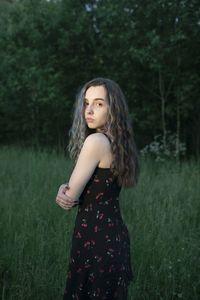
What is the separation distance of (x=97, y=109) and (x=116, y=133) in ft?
0.55

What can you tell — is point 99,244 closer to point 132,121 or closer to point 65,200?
point 65,200

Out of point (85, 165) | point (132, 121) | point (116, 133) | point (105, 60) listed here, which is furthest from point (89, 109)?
point (105, 60)

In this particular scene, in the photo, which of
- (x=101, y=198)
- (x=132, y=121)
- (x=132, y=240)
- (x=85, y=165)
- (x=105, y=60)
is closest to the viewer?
(x=85, y=165)

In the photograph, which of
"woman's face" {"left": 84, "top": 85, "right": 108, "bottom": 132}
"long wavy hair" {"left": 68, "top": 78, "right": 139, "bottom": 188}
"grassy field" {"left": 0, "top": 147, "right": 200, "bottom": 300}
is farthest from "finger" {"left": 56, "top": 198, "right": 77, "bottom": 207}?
"grassy field" {"left": 0, "top": 147, "right": 200, "bottom": 300}

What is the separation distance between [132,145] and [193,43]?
9.87m

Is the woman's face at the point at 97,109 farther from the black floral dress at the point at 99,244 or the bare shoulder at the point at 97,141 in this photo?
the black floral dress at the point at 99,244

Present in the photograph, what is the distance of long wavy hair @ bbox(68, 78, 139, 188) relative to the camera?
2.54m

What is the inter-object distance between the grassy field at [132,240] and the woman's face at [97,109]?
1.71m

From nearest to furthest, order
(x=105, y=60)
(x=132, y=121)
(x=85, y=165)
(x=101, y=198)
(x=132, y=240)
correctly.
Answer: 1. (x=85, y=165)
2. (x=101, y=198)
3. (x=132, y=240)
4. (x=132, y=121)
5. (x=105, y=60)

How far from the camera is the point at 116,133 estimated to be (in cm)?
257

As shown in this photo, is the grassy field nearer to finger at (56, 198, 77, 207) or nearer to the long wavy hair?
finger at (56, 198, 77, 207)

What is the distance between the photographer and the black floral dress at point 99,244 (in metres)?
2.55

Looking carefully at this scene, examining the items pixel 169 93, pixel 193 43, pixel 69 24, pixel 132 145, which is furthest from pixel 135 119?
pixel 132 145

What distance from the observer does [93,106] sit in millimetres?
2592
